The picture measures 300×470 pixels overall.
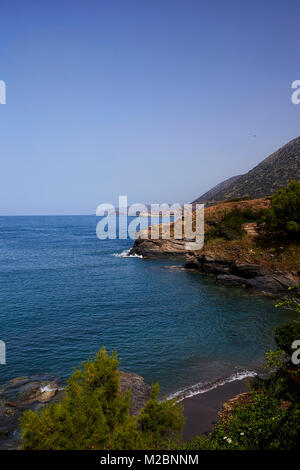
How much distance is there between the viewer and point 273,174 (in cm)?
11606

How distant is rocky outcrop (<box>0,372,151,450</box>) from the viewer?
15320mm

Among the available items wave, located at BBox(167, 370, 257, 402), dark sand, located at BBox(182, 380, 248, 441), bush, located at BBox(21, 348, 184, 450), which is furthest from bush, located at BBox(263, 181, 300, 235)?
bush, located at BBox(21, 348, 184, 450)

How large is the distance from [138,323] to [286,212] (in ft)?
98.9

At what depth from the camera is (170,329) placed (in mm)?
29234

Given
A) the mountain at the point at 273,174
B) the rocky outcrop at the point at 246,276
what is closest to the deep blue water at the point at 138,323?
the rocky outcrop at the point at 246,276

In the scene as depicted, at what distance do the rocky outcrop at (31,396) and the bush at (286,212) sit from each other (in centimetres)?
3477

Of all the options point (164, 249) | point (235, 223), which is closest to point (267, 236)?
point (235, 223)

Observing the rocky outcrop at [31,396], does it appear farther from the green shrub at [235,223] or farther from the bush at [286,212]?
the green shrub at [235,223]

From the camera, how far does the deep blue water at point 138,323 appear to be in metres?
22.6

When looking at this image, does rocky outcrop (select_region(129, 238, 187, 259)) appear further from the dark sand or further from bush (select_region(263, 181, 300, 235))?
the dark sand

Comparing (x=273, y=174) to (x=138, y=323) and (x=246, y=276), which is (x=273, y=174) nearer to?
(x=246, y=276)
